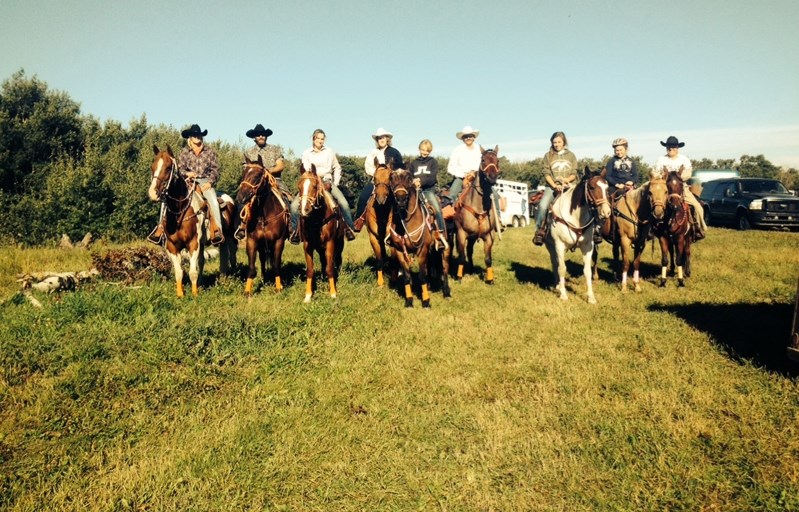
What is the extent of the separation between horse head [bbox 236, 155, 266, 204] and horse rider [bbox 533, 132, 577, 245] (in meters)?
6.60

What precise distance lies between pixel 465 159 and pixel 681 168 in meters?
5.88

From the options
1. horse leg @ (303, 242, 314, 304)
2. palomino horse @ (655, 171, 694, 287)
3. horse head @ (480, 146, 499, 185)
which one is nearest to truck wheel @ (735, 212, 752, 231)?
palomino horse @ (655, 171, 694, 287)

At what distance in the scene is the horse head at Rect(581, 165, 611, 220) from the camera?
9.14 meters

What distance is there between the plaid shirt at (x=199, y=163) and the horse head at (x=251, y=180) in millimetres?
1467

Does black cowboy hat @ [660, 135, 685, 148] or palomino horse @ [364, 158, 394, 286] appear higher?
black cowboy hat @ [660, 135, 685, 148]

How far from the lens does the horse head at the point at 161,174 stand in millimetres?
8703

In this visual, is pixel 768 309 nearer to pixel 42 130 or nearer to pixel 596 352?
pixel 596 352

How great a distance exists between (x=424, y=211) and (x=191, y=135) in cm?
580

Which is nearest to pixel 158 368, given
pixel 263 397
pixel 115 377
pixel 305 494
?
pixel 115 377

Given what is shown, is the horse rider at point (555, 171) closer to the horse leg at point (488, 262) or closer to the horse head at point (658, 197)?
the horse leg at point (488, 262)

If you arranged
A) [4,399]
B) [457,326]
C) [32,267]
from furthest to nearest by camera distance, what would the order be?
[32,267] < [457,326] < [4,399]

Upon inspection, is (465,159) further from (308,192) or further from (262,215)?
(262,215)

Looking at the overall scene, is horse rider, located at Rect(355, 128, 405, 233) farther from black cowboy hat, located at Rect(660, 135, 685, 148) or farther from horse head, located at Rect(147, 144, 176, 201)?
black cowboy hat, located at Rect(660, 135, 685, 148)

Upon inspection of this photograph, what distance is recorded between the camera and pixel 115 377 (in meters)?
5.68
